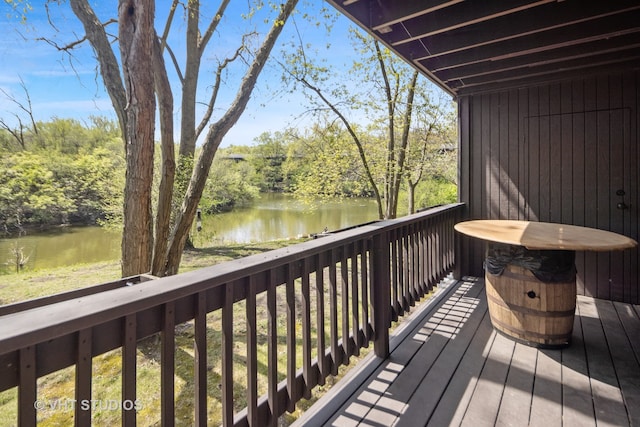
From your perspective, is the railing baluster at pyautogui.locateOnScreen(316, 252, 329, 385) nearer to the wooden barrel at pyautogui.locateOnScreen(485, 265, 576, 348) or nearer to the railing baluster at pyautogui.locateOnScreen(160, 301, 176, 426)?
the railing baluster at pyautogui.locateOnScreen(160, 301, 176, 426)

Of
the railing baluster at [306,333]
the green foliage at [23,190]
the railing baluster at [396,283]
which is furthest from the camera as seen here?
the green foliage at [23,190]

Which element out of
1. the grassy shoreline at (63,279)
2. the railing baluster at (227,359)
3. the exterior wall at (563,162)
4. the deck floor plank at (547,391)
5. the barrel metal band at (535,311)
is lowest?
the grassy shoreline at (63,279)

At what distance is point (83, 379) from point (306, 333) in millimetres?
1000

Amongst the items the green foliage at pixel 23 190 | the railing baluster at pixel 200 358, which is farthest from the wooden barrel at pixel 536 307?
the green foliage at pixel 23 190

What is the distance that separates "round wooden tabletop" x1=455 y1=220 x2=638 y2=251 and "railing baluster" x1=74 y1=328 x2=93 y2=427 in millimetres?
2229

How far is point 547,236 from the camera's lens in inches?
87.8

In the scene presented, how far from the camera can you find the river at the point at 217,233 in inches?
408

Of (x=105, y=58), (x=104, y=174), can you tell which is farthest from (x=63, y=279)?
(x=104, y=174)

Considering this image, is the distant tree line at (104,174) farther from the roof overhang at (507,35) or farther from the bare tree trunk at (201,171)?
the roof overhang at (507,35)

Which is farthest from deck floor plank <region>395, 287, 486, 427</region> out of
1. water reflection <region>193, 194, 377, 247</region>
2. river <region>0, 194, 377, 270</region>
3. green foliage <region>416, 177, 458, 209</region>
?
green foliage <region>416, 177, 458, 209</region>

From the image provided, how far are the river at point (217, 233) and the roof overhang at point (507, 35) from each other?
22.4ft

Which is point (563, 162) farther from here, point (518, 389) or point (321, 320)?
point (321, 320)

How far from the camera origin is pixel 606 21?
233cm

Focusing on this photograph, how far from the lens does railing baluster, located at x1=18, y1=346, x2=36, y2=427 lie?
0.70 meters
